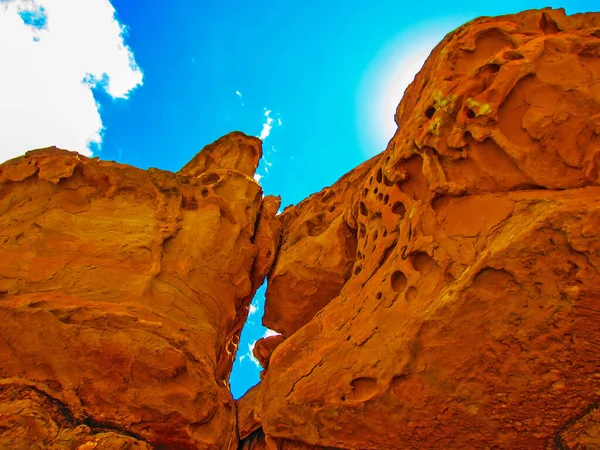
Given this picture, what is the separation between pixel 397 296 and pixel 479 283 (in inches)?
70.8

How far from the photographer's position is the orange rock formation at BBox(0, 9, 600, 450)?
552 cm

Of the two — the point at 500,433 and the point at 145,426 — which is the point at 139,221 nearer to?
the point at 145,426

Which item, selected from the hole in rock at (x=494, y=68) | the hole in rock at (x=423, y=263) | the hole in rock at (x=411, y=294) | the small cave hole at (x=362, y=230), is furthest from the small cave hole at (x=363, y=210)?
the hole in rock at (x=494, y=68)

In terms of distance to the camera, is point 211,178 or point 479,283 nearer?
point 479,283

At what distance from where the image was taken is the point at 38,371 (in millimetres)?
6938

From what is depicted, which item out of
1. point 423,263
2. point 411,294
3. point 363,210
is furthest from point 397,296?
point 363,210

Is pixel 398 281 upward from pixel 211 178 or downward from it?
downward

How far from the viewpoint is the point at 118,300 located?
28.2ft

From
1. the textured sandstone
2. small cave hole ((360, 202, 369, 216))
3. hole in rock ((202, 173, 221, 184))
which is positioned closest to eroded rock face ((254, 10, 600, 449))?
small cave hole ((360, 202, 369, 216))

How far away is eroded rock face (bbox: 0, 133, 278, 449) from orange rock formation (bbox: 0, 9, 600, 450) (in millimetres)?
39

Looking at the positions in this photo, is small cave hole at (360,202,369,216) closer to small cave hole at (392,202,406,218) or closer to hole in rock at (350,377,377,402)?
small cave hole at (392,202,406,218)

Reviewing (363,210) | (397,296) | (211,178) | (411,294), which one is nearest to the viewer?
(411,294)

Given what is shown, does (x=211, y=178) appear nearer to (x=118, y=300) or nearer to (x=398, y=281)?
(x=118, y=300)

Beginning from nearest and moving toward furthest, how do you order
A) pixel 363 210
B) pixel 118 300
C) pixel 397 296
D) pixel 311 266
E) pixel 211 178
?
pixel 397 296 → pixel 118 300 → pixel 363 210 → pixel 311 266 → pixel 211 178
